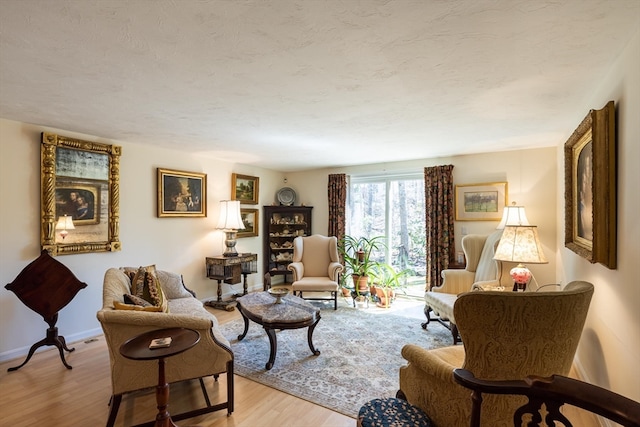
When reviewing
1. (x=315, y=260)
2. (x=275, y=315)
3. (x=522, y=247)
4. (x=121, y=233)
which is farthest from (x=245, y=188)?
(x=522, y=247)

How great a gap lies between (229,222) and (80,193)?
1795 mm

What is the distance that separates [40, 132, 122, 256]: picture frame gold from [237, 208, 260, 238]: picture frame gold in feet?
6.60

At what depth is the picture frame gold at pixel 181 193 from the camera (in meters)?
4.06

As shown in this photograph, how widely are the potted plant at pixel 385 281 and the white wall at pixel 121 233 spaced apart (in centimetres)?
213

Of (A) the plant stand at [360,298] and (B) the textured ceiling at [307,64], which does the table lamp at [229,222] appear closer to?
A: (B) the textured ceiling at [307,64]

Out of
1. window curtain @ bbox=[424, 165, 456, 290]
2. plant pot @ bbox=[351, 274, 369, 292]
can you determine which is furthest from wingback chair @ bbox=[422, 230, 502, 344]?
plant pot @ bbox=[351, 274, 369, 292]

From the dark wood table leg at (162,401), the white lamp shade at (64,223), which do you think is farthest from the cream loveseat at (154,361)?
the white lamp shade at (64,223)

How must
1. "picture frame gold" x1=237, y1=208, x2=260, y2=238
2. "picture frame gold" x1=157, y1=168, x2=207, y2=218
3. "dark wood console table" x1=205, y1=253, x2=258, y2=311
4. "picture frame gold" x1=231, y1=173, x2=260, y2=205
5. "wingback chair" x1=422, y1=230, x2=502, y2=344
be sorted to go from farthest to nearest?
1. "picture frame gold" x1=237, y1=208, x2=260, y2=238
2. "picture frame gold" x1=231, y1=173, x2=260, y2=205
3. "dark wood console table" x1=205, y1=253, x2=258, y2=311
4. "picture frame gold" x1=157, y1=168, x2=207, y2=218
5. "wingback chair" x1=422, y1=230, x2=502, y2=344

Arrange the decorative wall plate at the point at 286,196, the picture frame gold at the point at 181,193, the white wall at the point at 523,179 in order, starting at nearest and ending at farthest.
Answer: the white wall at the point at 523,179, the picture frame gold at the point at 181,193, the decorative wall plate at the point at 286,196

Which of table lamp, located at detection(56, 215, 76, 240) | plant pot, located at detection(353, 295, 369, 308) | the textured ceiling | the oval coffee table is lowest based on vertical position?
plant pot, located at detection(353, 295, 369, 308)

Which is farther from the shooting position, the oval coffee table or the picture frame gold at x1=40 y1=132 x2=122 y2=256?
the picture frame gold at x1=40 y1=132 x2=122 y2=256

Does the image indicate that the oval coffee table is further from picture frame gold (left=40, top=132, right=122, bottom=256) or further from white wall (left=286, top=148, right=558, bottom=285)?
white wall (left=286, top=148, right=558, bottom=285)

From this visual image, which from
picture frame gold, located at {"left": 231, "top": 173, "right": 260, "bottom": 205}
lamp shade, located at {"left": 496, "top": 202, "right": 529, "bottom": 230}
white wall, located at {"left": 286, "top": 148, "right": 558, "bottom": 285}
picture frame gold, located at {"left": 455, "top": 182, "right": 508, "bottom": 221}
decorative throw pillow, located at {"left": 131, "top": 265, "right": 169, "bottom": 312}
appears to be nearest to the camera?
decorative throw pillow, located at {"left": 131, "top": 265, "right": 169, "bottom": 312}

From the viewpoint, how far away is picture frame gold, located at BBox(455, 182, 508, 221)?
4250 mm
